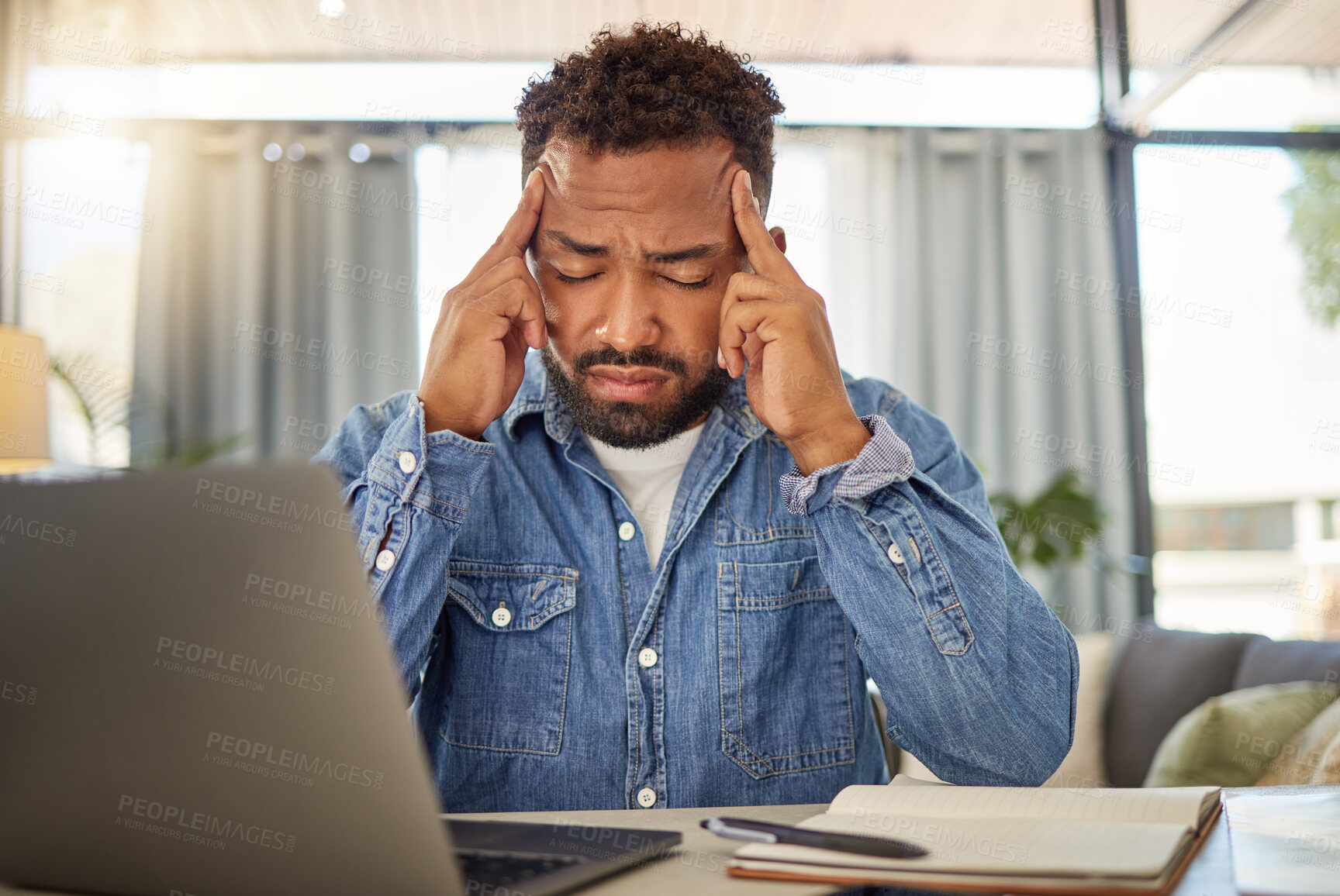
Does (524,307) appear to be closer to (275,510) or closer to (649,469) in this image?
(649,469)

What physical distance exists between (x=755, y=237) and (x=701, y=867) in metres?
0.80

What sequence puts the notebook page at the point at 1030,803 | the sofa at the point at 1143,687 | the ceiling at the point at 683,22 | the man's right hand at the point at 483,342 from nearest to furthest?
1. the notebook page at the point at 1030,803
2. the man's right hand at the point at 483,342
3. the sofa at the point at 1143,687
4. the ceiling at the point at 683,22

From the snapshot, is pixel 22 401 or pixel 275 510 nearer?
pixel 275 510

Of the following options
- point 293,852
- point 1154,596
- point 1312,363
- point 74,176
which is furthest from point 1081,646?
point 74,176

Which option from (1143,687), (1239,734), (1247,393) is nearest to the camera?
(1239,734)

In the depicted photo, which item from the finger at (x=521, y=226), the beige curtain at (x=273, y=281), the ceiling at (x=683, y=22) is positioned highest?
the ceiling at (x=683, y=22)

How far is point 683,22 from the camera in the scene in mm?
3803

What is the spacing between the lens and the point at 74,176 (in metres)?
3.78

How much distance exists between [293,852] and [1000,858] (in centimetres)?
38

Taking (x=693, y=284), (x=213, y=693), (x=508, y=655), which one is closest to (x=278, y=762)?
(x=213, y=693)

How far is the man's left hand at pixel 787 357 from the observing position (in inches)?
41.6

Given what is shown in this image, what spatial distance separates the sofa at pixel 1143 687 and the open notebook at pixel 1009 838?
1.66 m

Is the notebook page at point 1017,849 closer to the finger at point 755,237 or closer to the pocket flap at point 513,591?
the pocket flap at point 513,591

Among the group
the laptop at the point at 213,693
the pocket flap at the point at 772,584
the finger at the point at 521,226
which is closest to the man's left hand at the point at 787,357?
the pocket flap at the point at 772,584
